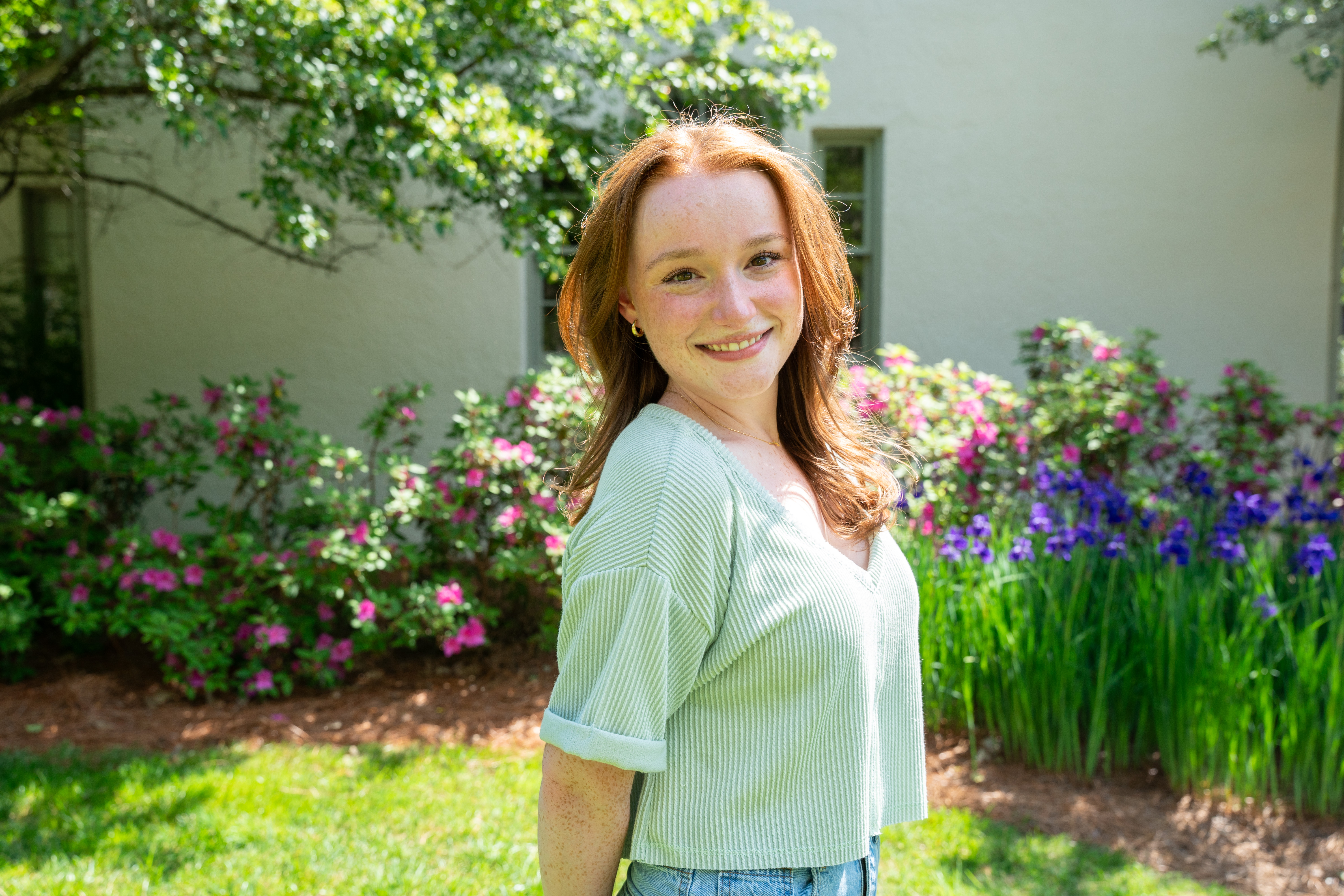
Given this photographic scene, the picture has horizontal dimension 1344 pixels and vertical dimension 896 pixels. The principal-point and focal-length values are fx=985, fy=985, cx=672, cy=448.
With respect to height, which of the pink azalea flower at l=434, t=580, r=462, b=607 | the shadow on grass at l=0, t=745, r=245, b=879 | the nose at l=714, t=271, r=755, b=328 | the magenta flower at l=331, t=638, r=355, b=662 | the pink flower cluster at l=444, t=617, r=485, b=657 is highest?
the nose at l=714, t=271, r=755, b=328

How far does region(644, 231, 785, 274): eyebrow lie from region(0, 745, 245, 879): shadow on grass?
8.82 feet

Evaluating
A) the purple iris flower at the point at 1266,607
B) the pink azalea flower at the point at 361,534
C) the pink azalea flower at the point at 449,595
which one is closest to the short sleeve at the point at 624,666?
the purple iris flower at the point at 1266,607

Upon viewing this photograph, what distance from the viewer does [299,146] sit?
453 centimetres

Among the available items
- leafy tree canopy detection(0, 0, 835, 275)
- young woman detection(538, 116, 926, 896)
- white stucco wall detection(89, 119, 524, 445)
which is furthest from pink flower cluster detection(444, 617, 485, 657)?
young woman detection(538, 116, 926, 896)

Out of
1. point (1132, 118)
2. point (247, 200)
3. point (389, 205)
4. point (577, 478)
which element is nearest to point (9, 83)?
point (247, 200)

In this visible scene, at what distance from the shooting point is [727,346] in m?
1.35

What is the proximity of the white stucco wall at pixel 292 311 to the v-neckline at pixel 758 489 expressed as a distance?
5.66 metres

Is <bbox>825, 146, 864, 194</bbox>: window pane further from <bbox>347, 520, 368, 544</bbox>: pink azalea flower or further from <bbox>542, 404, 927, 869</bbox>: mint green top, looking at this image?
<bbox>542, 404, 927, 869</bbox>: mint green top

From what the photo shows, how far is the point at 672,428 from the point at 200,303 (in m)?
6.61

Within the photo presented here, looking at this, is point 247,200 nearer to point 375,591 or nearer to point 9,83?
point 9,83

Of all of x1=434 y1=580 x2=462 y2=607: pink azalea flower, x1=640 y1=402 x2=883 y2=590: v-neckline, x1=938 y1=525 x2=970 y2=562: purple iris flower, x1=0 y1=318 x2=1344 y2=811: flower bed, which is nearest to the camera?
x1=640 y1=402 x2=883 y2=590: v-neckline

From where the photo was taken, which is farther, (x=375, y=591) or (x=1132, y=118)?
(x=1132, y=118)

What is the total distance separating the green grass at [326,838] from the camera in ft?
9.71

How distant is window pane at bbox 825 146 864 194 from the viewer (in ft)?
23.2
